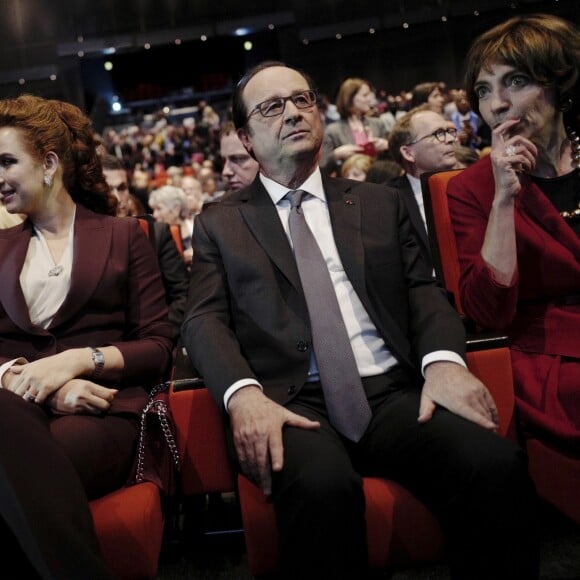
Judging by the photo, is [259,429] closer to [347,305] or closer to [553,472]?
[347,305]

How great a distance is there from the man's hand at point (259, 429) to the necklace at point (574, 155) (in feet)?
2.92

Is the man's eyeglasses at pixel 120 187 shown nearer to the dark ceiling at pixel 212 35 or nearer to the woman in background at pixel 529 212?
the woman in background at pixel 529 212

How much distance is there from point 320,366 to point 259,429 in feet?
0.88

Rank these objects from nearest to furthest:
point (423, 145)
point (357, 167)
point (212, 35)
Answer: point (423, 145)
point (357, 167)
point (212, 35)

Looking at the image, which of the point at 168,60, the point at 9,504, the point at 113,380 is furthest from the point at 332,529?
the point at 168,60

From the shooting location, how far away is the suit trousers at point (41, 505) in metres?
1.21

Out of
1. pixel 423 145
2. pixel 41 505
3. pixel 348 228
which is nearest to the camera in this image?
pixel 41 505

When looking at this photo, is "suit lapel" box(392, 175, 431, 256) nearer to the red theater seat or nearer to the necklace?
the red theater seat

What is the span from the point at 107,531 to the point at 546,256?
122 centimetres

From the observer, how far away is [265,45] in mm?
17312

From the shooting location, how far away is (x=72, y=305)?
6.26ft

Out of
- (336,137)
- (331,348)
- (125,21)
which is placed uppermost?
(125,21)

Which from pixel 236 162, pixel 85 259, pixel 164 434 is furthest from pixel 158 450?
pixel 236 162

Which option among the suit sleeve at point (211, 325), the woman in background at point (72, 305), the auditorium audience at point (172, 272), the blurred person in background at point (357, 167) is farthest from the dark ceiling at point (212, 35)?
the suit sleeve at point (211, 325)
